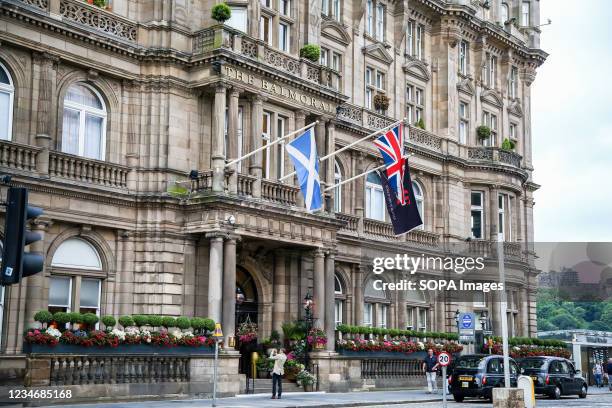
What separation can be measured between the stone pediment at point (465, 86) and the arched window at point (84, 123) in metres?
25.8

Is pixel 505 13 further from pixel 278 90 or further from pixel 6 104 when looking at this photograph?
pixel 6 104

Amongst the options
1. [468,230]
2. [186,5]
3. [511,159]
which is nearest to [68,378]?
[186,5]

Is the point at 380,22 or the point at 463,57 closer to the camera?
the point at 380,22

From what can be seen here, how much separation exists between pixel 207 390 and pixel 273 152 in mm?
10355

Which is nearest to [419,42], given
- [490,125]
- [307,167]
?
[490,125]

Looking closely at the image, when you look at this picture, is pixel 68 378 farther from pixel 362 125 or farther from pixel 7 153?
pixel 362 125

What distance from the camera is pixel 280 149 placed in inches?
1451

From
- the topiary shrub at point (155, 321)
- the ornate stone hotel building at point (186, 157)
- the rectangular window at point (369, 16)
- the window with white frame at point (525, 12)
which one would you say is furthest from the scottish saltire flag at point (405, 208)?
the window with white frame at point (525, 12)

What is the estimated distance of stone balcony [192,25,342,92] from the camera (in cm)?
3350

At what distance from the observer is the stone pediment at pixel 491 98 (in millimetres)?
55094

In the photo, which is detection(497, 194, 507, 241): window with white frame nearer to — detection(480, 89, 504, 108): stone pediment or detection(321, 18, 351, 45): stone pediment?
detection(480, 89, 504, 108): stone pediment

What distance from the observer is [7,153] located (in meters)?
28.5

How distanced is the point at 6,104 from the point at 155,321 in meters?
8.48

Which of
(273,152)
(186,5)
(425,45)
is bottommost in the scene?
(273,152)
